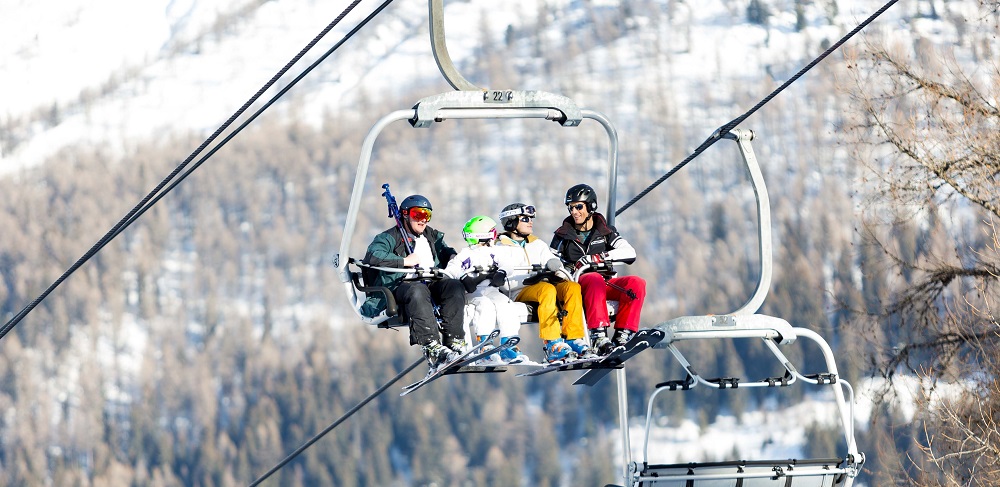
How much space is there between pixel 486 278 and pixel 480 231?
40 cm

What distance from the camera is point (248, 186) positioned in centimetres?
18500

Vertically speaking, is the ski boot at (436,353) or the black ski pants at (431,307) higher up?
the black ski pants at (431,307)

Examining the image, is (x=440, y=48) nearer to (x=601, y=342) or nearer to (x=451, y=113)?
(x=451, y=113)

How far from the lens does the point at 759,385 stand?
10.5m

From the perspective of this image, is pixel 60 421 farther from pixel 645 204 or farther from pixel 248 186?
pixel 645 204

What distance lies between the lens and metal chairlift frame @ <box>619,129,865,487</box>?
10531mm

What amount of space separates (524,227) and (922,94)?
36.5ft

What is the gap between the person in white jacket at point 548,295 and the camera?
35.0 ft

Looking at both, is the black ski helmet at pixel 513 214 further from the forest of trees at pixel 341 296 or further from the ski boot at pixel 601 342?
the forest of trees at pixel 341 296

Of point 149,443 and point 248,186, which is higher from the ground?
point 248,186

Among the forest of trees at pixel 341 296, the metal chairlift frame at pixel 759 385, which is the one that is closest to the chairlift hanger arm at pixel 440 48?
the metal chairlift frame at pixel 759 385

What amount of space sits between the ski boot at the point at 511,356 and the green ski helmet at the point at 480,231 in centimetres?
70

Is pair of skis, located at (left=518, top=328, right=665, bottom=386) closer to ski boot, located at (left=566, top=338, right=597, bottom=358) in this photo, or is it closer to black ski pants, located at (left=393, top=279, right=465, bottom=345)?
ski boot, located at (left=566, top=338, right=597, bottom=358)

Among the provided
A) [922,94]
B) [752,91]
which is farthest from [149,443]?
[922,94]
